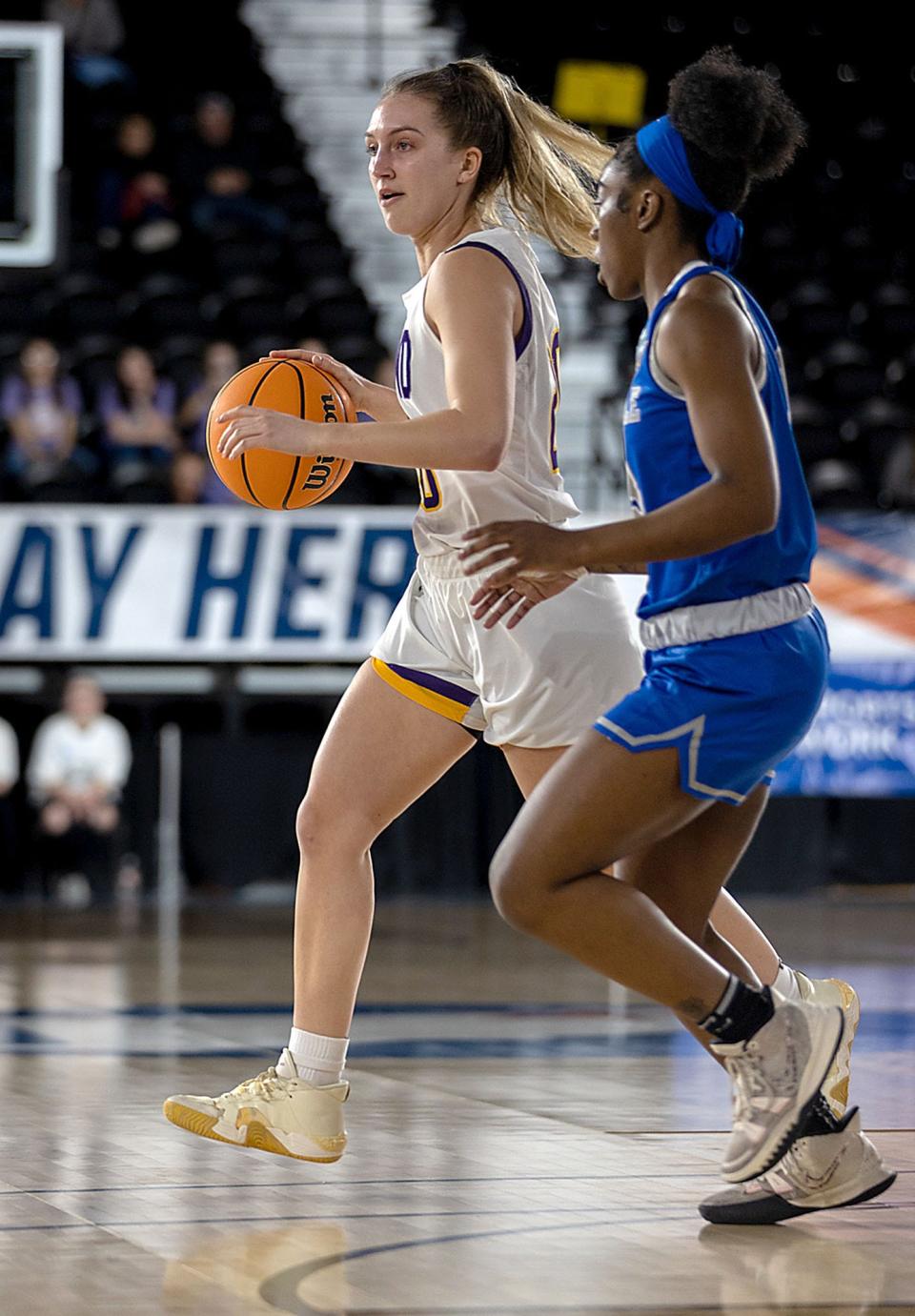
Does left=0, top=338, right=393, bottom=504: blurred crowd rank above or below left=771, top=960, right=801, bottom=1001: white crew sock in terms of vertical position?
above

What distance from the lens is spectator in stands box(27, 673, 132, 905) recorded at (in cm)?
1292

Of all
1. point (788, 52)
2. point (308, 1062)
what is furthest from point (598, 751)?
point (788, 52)

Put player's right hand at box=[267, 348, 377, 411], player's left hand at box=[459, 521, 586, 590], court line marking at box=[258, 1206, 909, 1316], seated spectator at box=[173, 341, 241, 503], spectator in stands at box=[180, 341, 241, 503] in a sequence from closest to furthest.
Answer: court line marking at box=[258, 1206, 909, 1316] → player's left hand at box=[459, 521, 586, 590] → player's right hand at box=[267, 348, 377, 411] → spectator in stands at box=[180, 341, 241, 503] → seated spectator at box=[173, 341, 241, 503]

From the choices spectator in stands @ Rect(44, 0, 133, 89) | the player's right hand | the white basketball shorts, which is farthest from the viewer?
spectator in stands @ Rect(44, 0, 133, 89)

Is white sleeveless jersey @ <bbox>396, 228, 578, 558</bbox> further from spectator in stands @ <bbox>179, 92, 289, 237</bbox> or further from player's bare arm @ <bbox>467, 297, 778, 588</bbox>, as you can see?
spectator in stands @ <bbox>179, 92, 289, 237</bbox>

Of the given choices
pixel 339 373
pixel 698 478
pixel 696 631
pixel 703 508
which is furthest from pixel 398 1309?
pixel 339 373

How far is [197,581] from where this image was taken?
42.6 feet

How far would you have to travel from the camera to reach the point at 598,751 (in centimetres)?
339

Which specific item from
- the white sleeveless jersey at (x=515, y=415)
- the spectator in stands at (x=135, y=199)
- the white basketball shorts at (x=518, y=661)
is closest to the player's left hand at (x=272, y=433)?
the white sleeveless jersey at (x=515, y=415)

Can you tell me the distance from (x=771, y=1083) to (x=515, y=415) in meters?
1.33

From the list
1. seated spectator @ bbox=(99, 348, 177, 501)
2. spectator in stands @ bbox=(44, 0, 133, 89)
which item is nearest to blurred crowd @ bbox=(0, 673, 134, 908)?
seated spectator @ bbox=(99, 348, 177, 501)

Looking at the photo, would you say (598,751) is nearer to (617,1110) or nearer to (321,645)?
(617,1110)

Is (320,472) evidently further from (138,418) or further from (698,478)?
(138,418)

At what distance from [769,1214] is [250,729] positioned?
10.2 metres
